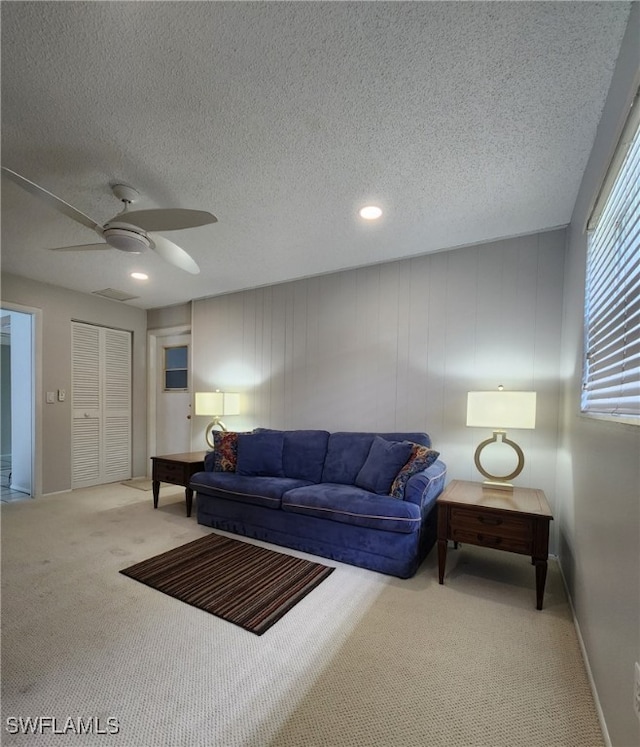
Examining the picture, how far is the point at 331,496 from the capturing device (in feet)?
8.67

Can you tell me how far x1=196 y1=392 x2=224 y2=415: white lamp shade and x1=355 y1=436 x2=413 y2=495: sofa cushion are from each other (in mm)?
2001

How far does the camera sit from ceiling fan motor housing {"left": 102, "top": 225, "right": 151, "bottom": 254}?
198 centimetres

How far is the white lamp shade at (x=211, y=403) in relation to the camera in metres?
4.11

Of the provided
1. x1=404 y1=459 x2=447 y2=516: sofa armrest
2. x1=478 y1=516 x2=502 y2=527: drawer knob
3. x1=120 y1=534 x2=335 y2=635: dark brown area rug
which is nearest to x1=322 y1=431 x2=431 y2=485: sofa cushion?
x1=404 y1=459 x2=447 y2=516: sofa armrest

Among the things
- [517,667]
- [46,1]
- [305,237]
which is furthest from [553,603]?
[46,1]

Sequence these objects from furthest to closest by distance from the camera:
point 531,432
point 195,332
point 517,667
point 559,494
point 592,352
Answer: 1. point 195,332
2. point 531,432
3. point 559,494
4. point 592,352
5. point 517,667

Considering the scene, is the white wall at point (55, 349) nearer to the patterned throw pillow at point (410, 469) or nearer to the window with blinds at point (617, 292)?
the patterned throw pillow at point (410, 469)

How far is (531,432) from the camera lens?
2762 millimetres

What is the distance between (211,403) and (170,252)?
222cm

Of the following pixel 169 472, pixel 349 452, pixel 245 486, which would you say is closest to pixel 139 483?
pixel 169 472

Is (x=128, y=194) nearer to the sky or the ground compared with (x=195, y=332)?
nearer to the sky

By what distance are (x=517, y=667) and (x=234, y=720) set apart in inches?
49.0

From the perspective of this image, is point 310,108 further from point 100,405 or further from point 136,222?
point 100,405

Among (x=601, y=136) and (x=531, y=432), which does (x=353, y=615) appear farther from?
(x=601, y=136)
